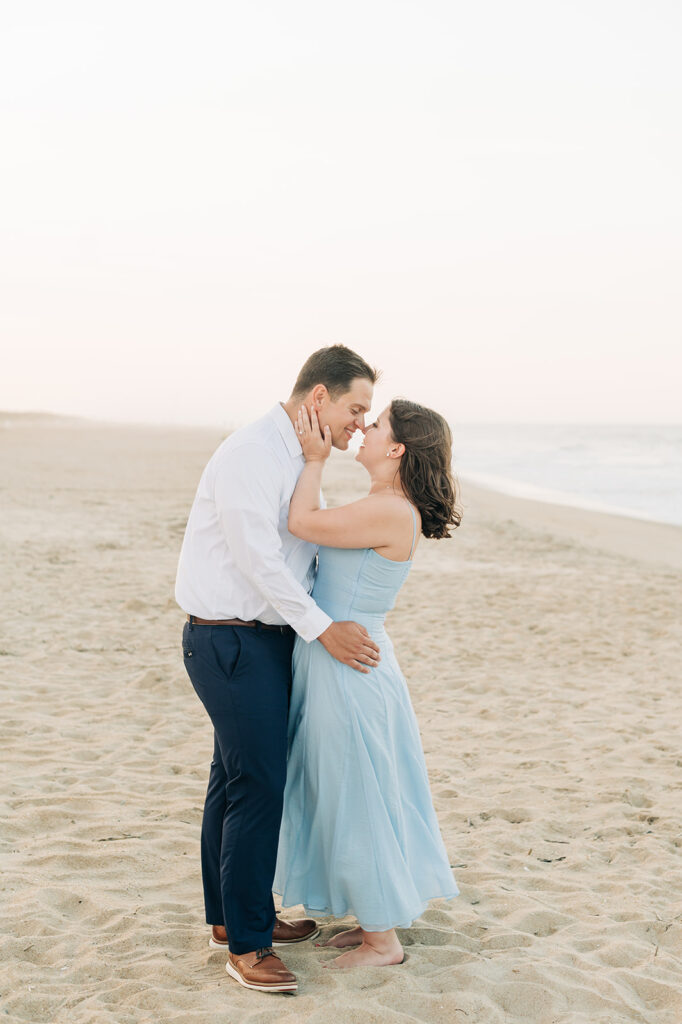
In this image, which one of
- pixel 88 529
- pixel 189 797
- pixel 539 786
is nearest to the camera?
pixel 189 797

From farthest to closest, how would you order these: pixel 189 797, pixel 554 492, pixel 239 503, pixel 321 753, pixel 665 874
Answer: pixel 554 492
pixel 189 797
pixel 665 874
pixel 321 753
pixel 239 503

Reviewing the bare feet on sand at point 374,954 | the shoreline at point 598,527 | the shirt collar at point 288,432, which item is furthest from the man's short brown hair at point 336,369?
the shoreline at point 598,527

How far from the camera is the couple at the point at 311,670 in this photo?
305cm

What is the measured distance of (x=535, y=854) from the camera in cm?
442

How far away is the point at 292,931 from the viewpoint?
351 cm

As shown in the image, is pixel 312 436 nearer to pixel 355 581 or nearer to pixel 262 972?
pixel 355 581

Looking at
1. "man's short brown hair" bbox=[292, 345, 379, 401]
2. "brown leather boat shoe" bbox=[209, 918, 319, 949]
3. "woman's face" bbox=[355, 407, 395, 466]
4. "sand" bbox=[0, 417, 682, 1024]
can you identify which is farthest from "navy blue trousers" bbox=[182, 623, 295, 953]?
"man's short brown hair" bbox=[292, 345, 379, 401]

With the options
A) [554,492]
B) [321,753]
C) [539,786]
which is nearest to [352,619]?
[321,753]

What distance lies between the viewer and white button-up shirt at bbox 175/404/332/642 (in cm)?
297

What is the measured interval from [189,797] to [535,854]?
5.83 feet

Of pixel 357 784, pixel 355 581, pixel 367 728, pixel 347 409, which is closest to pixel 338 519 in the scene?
pixel 355 581

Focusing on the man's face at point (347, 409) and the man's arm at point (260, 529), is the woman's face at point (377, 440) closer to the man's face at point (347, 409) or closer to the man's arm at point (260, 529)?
the man's face at point (347, 409)

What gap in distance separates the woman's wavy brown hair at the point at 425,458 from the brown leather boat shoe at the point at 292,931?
1.61 metres

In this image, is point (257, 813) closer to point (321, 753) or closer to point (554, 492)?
point (321, 753)
